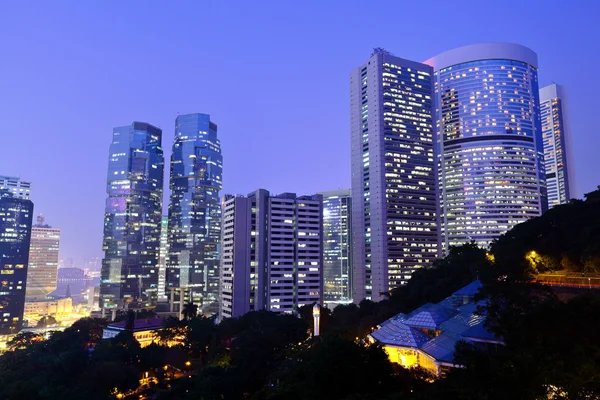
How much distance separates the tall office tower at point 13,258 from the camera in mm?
156875

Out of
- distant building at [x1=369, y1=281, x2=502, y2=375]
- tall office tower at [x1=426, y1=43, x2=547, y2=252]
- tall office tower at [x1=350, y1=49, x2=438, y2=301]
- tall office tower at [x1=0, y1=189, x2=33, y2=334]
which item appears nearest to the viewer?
distant building at [x1=369, y1=281, x2=502, y2=375]

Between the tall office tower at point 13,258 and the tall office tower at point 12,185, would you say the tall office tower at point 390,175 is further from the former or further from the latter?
the tall office tower at point 12,185

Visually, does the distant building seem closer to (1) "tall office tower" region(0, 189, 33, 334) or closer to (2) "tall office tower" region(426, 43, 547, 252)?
(2) "tall office tower" region(426, 43, 547, 252)

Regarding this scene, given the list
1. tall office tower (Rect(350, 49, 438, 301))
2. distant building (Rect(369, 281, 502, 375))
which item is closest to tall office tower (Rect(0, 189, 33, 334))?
tall office tower (Rect(350, 49, 438, 301))

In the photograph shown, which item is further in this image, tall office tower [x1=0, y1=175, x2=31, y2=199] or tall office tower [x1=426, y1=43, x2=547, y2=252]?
tall office tower [x1=0, y1=175, x2=31, y2=199]

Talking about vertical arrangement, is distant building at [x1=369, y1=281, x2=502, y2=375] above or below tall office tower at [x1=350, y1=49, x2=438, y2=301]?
below

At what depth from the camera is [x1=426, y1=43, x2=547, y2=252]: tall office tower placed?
167 m

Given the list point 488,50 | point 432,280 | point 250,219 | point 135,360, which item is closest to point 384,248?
point 250,219

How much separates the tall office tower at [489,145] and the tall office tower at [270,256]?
8116 centimetres

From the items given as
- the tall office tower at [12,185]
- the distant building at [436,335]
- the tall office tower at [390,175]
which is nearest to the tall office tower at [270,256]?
the tall office tower at [390,175]

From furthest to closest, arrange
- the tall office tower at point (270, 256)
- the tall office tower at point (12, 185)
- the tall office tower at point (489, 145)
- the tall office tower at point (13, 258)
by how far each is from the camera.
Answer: the tall office tower at point (12, 185), the tall office tower at point (489, 145), the tall office tower at point (13, 258), the tall office tower at point (270, 256)

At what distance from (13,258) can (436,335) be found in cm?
18515

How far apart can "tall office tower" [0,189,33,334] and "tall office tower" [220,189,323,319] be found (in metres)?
95.0

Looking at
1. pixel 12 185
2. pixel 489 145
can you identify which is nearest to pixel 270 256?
pixel 489 145
